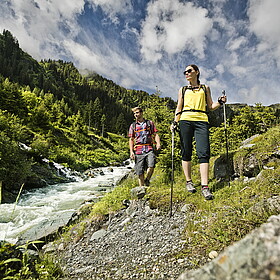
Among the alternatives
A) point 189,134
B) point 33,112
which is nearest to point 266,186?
point 189,134

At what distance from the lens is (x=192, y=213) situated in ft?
11.0

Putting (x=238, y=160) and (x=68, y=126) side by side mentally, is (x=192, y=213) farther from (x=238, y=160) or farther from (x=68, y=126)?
(x=68, y=126)

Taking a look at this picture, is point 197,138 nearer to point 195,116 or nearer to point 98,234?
point 195,116

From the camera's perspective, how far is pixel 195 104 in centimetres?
398

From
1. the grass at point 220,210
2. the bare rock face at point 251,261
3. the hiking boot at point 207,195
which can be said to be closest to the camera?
the bare rock face at point 251,261

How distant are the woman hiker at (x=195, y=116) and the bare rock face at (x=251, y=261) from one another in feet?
10.4

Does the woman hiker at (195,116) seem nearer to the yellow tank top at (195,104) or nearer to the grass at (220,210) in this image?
the yellow tank top at (195,104)

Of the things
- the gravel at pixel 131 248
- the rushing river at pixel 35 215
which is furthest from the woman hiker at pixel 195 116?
the rushing river at pixel 35 215

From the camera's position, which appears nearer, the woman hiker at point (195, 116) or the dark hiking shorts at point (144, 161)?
the woman hiker at point (195, 116)

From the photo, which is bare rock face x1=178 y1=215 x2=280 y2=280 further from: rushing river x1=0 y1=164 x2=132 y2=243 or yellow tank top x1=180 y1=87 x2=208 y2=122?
rushing river x1=0 y1=164 x2=132 y2=243

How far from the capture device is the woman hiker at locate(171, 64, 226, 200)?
3.86 m

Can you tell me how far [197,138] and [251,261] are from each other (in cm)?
347

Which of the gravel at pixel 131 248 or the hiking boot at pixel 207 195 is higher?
the hiking boot at pixel 207 195

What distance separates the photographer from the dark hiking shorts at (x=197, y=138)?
12.6 feet
